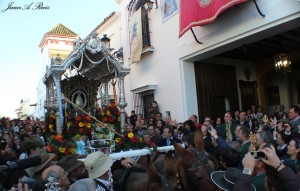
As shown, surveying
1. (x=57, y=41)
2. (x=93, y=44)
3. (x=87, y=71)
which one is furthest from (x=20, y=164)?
(x=57, y=41)

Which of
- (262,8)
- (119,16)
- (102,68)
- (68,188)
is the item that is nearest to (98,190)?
(68,188)

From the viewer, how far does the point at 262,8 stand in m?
8.96

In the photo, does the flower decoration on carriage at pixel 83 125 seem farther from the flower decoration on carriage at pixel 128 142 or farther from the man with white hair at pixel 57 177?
the man with white hair at pixel 57 177

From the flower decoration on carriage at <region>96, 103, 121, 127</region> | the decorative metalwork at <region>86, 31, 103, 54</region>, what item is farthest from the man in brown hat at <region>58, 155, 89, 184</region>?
the decorative metalwork at <region>86, 31, 103, 54</region>

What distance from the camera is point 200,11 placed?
32.4 ft

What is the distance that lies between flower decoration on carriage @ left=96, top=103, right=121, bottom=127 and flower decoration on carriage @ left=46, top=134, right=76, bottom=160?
1.56 meters

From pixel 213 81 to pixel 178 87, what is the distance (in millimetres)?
1778

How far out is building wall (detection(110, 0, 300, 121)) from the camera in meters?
8.91

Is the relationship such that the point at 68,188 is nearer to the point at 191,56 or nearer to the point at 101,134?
the point at 101,134

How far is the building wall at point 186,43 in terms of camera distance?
891 cm

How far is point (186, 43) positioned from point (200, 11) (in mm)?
1913

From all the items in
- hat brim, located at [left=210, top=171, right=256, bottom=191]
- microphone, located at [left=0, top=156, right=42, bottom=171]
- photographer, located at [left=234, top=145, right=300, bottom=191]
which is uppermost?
microphone, located at [left=0, top=156, right=42, bottom=171]

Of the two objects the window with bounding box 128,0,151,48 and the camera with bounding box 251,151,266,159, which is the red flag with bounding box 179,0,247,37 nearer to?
the window with bounding box 128,0,151,48

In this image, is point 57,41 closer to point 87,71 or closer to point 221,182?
point 87,71
